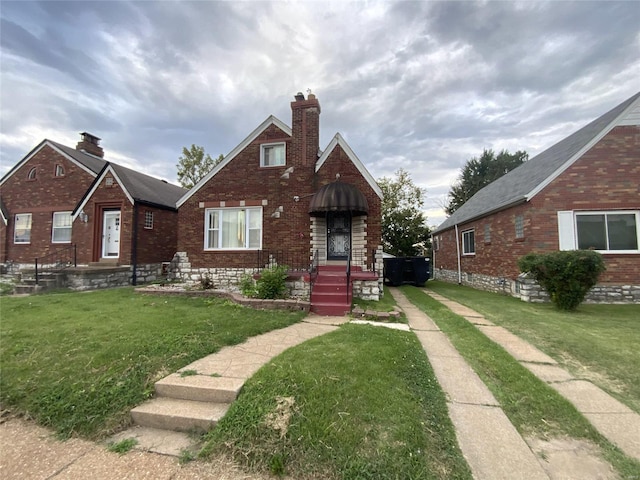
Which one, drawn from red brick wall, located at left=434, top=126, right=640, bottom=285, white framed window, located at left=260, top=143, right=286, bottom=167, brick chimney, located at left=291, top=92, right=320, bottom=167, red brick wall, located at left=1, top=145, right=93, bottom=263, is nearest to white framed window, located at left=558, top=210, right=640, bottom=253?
red brick wall, located at left=434, top=126, right=640, bottom=285

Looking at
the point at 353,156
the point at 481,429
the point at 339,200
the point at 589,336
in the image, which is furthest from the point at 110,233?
the point at 589,336

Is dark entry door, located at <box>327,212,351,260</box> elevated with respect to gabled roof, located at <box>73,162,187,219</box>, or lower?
lower

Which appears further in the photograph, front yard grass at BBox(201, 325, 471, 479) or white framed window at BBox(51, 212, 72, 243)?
white framed window at BBox(51, 212, 72, 243)

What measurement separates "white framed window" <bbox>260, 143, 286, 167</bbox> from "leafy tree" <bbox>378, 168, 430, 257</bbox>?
15464 mm

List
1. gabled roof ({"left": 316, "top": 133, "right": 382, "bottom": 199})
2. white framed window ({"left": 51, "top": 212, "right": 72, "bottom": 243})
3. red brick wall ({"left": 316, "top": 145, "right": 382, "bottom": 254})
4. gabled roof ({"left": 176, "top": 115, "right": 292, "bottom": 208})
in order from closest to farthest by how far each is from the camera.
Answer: red brick wall ({"left": 316, "top": 145, "right": 382, "bottom": 254})
gabled roof ({"left": 316, "top": 133, "right": 382, "bottom": 199})
gabled roof ({"left": 176, "top": 115, "right": 292, "bottom": 208})
white framed window ({"left": 51, "top": 212, "right": 72, "bottom": 243})

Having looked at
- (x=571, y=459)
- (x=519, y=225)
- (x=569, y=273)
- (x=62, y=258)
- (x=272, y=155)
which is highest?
(x=272, y=155)

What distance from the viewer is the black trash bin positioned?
50.8 feet

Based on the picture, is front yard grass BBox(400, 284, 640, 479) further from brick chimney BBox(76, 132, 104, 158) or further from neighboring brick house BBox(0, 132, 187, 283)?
brick chimney BBox(76, 132, 104, 158)

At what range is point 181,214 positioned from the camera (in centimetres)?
1259

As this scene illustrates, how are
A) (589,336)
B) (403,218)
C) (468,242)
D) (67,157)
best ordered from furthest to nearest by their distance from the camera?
1. (403,218)
2. (468,242)
3. (67,157)
4. (589,336)

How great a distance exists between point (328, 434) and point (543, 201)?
1182 centimetres

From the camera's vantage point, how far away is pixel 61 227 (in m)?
15.0

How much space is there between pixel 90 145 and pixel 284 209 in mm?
15391

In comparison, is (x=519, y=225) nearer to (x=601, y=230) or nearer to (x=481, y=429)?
(x=601, y=230)
